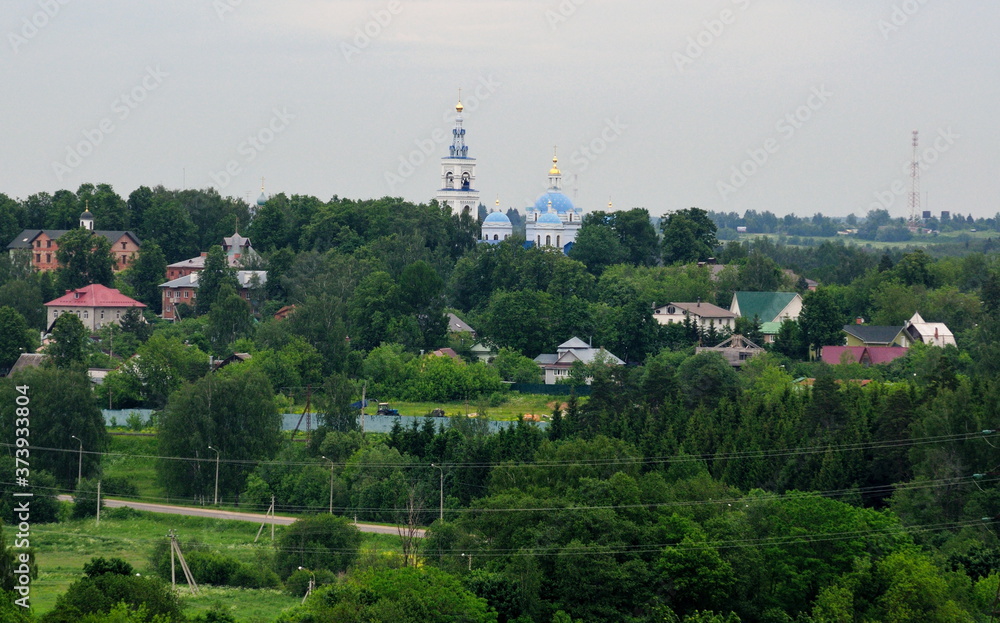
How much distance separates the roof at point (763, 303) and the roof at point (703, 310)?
1841 millimetres

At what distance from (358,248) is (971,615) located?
59841 mm

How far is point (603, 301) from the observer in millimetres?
79812

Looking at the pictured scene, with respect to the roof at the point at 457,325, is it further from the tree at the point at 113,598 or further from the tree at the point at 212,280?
the tree at the point at 113,598

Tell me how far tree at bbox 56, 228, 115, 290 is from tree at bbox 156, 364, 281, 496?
1410 inches

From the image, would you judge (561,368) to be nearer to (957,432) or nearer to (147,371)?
(147,371)

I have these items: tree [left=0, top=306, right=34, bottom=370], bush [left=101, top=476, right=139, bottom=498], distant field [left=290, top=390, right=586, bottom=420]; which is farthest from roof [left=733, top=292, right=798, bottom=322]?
bush [left=101, top=476, right=139, bottom=498]

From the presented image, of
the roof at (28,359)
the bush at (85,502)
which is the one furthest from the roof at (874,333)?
the bush at (85,502)

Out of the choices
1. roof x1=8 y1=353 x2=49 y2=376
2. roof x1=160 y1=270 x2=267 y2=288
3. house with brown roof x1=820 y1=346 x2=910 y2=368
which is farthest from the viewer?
roof x1=160 y1=270 x2=267 y2=288

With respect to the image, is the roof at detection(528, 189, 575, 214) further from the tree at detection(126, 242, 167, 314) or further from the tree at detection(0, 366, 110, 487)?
the tree at detection(0, 366, 110, 487)

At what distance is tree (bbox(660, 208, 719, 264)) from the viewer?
9238 centimetres

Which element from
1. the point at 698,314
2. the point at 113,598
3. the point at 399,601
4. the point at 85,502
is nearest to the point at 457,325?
the point at 698,314

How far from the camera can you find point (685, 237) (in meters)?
Result: 92.2

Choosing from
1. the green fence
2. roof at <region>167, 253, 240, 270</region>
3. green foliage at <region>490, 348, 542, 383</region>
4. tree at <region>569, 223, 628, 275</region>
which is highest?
tree at <region>569, 223, 628, 275</region>

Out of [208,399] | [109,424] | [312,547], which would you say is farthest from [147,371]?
[312,547]
